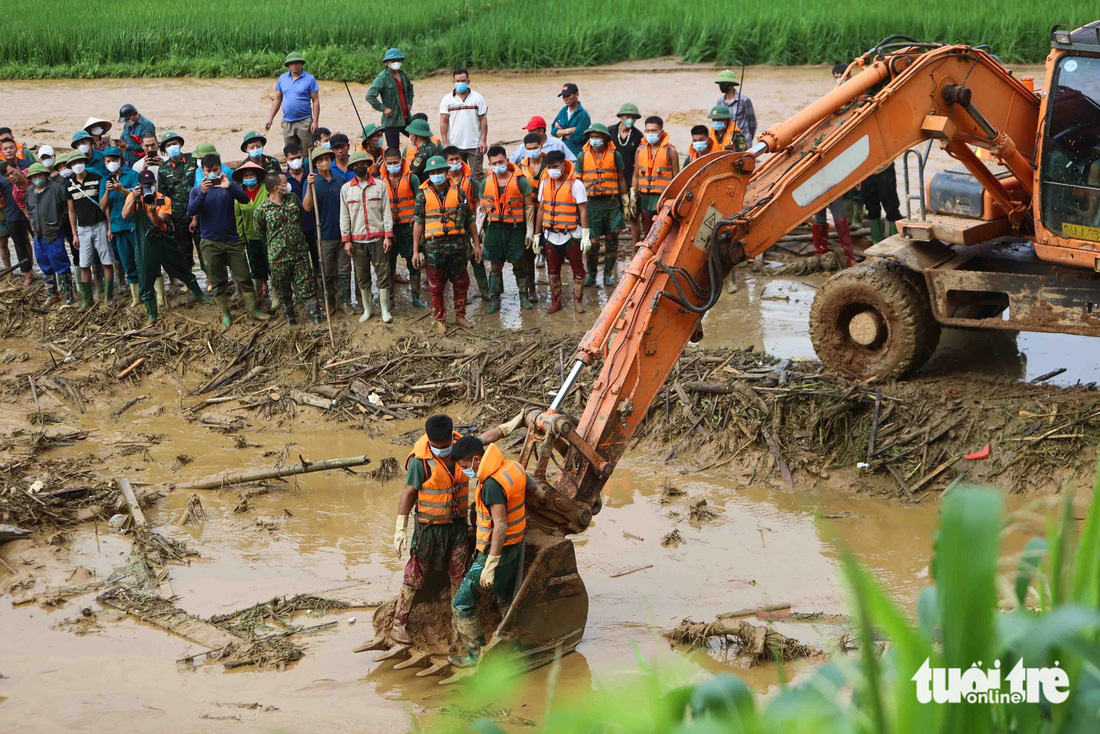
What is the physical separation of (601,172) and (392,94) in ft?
13.4

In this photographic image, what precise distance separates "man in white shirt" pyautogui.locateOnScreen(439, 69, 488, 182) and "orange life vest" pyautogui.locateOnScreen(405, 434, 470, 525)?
8.87 m

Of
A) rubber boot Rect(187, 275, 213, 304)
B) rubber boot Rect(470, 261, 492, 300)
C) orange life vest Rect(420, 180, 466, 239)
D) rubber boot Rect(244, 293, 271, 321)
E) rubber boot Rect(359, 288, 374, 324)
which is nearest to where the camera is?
orange life vest Rect(420, 180, 466, 239)

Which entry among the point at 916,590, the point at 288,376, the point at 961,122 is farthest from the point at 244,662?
the point at 961,122

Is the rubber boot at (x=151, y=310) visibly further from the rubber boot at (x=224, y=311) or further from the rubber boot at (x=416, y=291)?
the rubber boot at (x=416, y=291)

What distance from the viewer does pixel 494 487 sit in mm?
7230

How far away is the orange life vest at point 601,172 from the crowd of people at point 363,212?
15 millimetres

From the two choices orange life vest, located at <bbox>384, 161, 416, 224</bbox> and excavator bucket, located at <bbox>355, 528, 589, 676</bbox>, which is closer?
excavator bucket, located at <bbox>355, 528, 589, 676</bbox>

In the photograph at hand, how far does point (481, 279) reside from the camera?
14.6 m

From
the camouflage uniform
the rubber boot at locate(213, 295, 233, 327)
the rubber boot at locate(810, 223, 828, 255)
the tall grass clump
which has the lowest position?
the rubber boot at locate(213, 295, 233, 327)

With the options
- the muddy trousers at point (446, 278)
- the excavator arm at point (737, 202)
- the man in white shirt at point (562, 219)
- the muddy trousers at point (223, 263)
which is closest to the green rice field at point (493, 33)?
the muddy trousers at point (223, 263)

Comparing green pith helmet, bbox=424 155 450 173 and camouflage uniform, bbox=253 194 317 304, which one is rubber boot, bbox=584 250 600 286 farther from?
camouflage uniform, bbox=253 194 317 304

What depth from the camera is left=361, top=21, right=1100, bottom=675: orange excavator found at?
24.9 feet

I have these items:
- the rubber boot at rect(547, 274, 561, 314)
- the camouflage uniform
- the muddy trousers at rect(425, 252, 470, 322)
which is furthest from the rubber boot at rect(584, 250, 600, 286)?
the camouflage uniform

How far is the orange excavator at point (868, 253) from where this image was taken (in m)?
7.60
